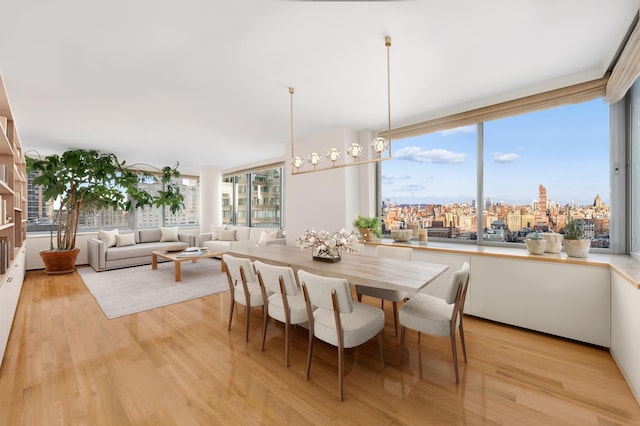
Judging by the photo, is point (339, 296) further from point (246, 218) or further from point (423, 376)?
point (246, 218)

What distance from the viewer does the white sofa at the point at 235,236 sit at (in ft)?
19.8

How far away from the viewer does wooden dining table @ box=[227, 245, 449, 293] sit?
197 cm

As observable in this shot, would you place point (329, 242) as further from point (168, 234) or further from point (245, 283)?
point (168, 234)

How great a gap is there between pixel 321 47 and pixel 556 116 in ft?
9.07

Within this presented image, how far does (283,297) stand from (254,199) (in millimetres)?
6052

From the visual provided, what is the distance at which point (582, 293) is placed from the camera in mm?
2459

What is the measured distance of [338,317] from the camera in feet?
6.02

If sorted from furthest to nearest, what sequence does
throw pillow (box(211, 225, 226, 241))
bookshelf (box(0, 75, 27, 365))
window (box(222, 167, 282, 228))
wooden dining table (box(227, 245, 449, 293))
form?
throw pillow (box(211, 225, 226, 241)), window (box(222, 167, 282, 228)), bookshelf (box(0, 75, 27, 365)), wooden dining table (box(227, 245, 449, 293))

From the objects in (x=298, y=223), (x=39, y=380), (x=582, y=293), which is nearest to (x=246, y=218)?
(x=298, y=223)

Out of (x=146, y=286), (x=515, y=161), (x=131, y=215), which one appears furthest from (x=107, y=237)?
(x=515, y=161)

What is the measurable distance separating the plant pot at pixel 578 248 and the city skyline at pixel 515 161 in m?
0.58

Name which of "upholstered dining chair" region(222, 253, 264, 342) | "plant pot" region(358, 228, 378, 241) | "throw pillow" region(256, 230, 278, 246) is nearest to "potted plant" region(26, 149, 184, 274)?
"throw pillow" region(256, 230, 278, 246)

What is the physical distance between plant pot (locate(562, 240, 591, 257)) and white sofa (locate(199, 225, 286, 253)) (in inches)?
182

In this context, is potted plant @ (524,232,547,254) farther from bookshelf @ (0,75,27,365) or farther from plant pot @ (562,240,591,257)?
bookshelf @ (0,75,27,365)
